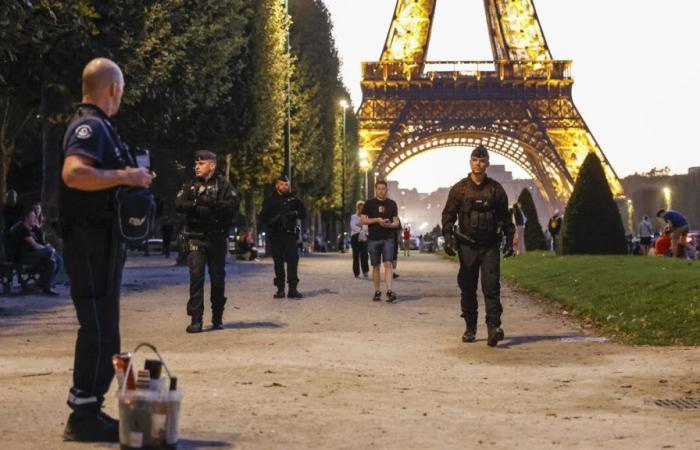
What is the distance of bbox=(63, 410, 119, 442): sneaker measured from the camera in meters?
6.73

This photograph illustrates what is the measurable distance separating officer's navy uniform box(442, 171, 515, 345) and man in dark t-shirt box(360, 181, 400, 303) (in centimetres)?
579

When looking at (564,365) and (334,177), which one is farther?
(334,177)

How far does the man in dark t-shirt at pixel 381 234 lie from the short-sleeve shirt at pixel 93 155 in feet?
40.2

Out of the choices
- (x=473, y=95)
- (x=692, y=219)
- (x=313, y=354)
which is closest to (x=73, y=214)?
(x=313, y=354)

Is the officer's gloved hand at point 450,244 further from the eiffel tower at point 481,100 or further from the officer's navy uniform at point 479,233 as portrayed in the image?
the eiffel tower at point 481,100

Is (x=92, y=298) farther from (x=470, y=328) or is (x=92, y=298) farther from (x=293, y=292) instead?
(x=293, y=292)

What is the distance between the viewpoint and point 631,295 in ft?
55.1

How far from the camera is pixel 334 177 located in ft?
223

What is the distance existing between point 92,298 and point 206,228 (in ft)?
24.6

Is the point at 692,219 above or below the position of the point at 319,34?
below

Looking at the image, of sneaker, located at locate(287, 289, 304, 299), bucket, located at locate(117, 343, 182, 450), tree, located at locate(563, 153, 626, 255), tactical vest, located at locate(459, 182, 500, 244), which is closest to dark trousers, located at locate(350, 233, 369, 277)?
tree, located at locate(563, 153, 626, 255)

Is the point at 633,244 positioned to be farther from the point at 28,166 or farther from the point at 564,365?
the point at 564,365

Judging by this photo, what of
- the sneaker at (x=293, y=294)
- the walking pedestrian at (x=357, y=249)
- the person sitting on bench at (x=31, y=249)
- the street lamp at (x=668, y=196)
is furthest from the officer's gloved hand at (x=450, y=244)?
the street lamp at (x=668, y=196)

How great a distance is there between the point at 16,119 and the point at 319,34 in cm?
2169
